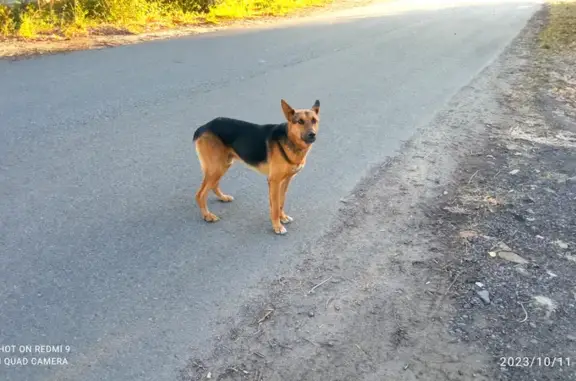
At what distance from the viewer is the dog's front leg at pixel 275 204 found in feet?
15.3

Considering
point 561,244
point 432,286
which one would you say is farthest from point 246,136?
point 561,244

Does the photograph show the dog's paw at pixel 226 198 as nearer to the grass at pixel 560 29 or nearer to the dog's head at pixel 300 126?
the dog's head at pixel 300 126

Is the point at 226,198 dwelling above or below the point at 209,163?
below

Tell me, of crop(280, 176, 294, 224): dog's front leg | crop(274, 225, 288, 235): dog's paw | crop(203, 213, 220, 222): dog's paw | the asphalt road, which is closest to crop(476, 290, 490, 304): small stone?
the asphalt road

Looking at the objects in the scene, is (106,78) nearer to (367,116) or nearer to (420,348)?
(367,116)

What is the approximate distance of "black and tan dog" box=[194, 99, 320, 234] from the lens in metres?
4.56

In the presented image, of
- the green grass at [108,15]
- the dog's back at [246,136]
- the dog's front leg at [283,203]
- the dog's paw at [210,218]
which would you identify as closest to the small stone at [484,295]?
the dog's front leg at [283,203]

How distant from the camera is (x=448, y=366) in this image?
10.1 feet

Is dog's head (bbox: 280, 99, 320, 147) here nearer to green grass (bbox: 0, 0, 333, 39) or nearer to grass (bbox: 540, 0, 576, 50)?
green grass (bbox: 0, 0, 333, 39)

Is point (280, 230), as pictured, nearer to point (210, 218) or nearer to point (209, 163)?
→ point (210, 218)

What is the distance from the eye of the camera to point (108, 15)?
47.7 ft

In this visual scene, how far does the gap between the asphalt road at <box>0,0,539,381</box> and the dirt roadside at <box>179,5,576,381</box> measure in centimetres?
28

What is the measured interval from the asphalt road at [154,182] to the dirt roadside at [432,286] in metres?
0.28

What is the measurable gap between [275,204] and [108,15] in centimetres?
1190
